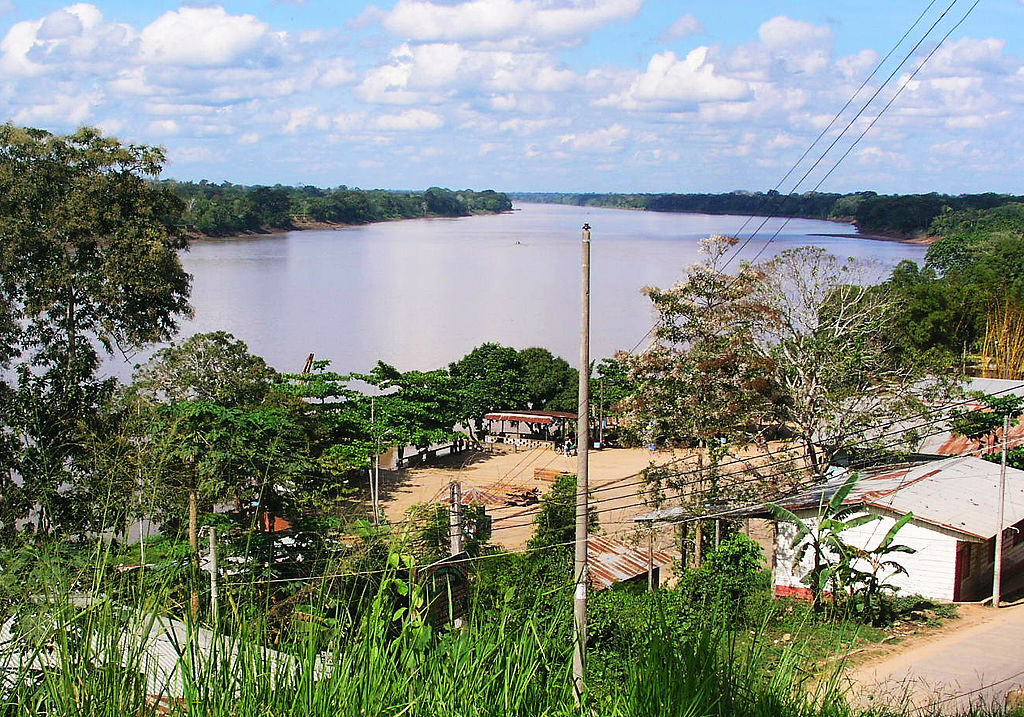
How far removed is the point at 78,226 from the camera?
11.3 meters

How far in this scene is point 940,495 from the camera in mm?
10414

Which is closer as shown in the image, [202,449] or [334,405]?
[202,449]

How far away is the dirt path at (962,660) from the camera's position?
6898 millimetres

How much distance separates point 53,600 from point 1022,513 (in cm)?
1094

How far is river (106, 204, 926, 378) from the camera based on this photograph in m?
30.0

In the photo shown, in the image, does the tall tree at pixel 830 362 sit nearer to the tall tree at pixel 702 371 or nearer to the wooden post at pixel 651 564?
the tall tree at pixel 702 371

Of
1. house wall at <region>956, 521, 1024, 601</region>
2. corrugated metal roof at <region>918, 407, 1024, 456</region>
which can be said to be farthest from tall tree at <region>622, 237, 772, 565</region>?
corrugated metal roof at <region>918, 407, 1024, 456</region>

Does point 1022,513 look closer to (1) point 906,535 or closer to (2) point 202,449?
(1) point 906,535

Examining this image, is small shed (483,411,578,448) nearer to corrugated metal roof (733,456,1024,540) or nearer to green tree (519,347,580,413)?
green tree (519,347,580,413)

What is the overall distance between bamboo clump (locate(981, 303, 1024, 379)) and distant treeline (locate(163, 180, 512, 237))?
22.9m

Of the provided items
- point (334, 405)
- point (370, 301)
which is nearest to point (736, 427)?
point (334, 405)

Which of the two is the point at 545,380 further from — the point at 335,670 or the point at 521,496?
the point at 335,670

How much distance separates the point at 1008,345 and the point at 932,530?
12.5 meters

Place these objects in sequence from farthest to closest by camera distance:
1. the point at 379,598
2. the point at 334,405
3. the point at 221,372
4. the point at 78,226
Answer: the point at 334,405 → the point at 221,372 → the point at 78,226 → the point at 379,598
